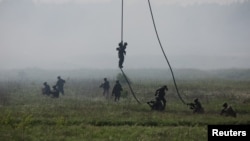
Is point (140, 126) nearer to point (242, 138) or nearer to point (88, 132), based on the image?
point (88, 132)

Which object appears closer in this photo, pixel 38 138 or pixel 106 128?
pixel 38 138

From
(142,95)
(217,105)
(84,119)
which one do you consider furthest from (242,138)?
(142,95)

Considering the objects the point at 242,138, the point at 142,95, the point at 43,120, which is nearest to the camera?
the point at 242,138

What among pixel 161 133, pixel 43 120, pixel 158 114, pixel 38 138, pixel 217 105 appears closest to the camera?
pixel 38 138

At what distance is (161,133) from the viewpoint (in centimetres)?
1811

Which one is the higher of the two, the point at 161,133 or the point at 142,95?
the point at 142,95

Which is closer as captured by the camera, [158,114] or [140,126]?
[140,126]

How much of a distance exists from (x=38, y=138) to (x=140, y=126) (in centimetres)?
560

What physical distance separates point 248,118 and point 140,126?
6763mm

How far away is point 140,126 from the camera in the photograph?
66.0ft

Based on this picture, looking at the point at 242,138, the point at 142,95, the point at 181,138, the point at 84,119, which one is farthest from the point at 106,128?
the point at 142,95

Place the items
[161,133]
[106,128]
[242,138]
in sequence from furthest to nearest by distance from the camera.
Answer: [106,128], [161,133], [242,138]

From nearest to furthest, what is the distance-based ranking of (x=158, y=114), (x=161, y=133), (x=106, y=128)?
(x=161, y=133), (x=106, y=128), (x=158, y=114)

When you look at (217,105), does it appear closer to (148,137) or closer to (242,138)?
(148,137)
